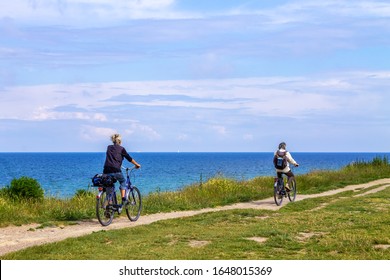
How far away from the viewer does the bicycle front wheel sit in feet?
54.7

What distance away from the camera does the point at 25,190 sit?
68.6 feet

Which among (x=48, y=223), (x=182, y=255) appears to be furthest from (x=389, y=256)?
(x=48, y=223)

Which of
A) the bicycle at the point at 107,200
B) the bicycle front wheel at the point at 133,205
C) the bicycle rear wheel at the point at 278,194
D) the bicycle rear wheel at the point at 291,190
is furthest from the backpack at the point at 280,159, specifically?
the bicycle at the point at 107,200

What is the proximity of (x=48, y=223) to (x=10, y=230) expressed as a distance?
1.05 m

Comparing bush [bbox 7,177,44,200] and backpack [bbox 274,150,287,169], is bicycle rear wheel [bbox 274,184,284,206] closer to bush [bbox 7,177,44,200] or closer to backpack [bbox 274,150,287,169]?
backpack [bbox 274,150,287,169]

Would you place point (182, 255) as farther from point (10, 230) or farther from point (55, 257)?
point (10, 230)

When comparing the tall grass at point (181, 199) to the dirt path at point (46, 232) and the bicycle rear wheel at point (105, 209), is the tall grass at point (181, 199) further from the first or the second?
the bicycle rear wheel at point (105, 209)

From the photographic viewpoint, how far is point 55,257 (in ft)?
35.7

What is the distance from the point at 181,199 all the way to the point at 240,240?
31.0 feet

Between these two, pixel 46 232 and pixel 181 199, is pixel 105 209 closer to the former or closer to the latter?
pixel 46 232

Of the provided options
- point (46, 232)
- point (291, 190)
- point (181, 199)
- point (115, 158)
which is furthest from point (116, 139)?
point (291, 190)

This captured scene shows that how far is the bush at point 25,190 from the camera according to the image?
68.5 ft

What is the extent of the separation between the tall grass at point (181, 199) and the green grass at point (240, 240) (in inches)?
128

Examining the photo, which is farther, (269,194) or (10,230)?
(269,194)
